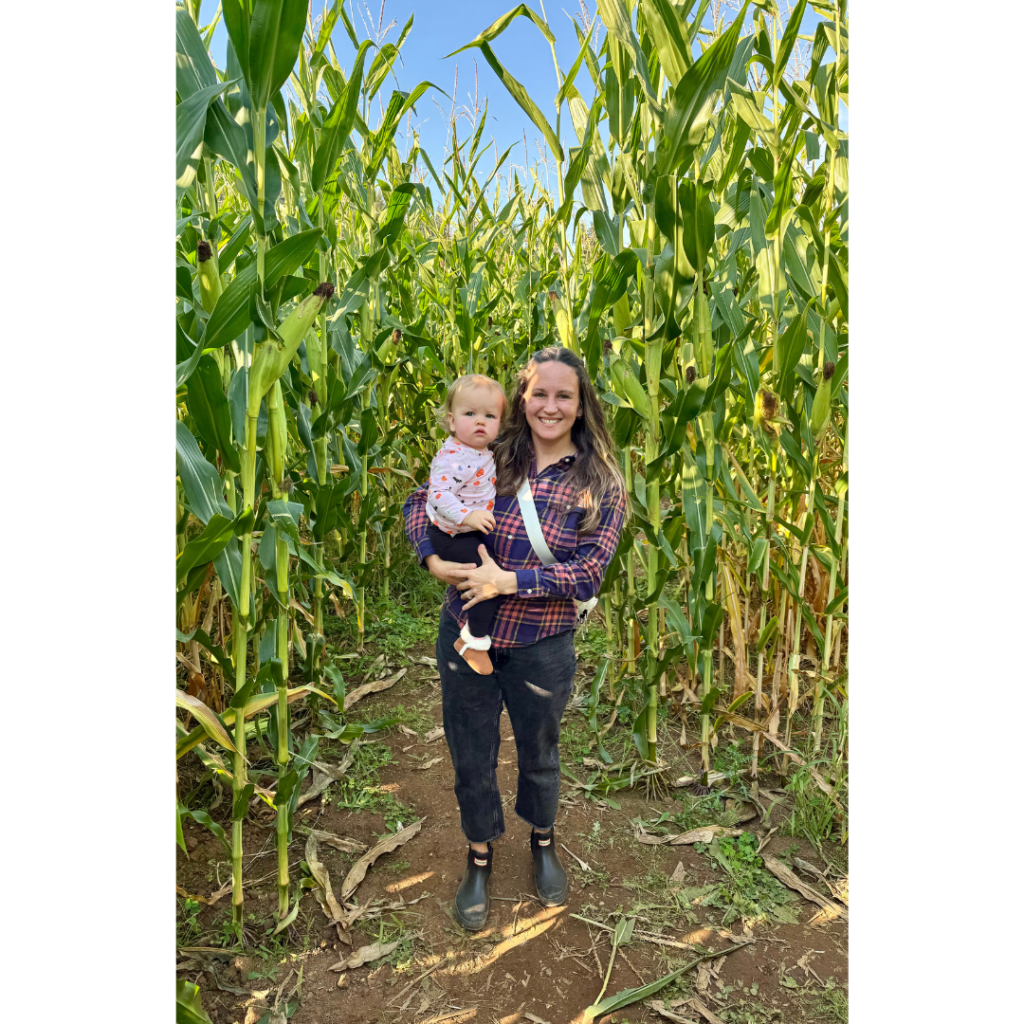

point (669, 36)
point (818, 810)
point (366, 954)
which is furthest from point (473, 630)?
point (669, 36)

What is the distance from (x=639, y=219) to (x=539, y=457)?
890 mm

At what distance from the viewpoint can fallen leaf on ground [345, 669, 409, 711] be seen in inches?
116

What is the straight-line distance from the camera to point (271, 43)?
4.23ft

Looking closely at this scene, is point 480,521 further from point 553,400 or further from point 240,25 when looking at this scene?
point 240,25

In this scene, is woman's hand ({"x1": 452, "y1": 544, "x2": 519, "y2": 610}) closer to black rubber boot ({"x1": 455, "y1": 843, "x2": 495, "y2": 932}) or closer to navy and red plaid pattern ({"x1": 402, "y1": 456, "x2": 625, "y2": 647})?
navy and red plaid pattern ({"x1": 402, "y1": 456, "x2": 625, "y2": 647})

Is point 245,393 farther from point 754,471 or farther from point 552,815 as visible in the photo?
point 754,471

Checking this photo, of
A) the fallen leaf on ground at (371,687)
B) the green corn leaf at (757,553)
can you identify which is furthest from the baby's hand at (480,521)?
the fallen leaf on ground at (371,687)

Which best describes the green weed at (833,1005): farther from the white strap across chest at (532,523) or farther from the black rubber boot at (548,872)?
the white strap across chest at (532,523)

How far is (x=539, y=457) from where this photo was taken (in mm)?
1894

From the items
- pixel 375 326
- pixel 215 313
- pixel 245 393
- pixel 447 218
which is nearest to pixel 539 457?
pixel 245 393

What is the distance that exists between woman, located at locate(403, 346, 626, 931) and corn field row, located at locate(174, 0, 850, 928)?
30 cm

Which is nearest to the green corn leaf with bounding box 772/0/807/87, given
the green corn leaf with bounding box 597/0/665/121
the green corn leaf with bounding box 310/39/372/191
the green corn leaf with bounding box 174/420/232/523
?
the green corn leaf with bounding box 597/0/665/121

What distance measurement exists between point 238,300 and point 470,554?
86cm

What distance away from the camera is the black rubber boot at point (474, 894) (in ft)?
6.08
